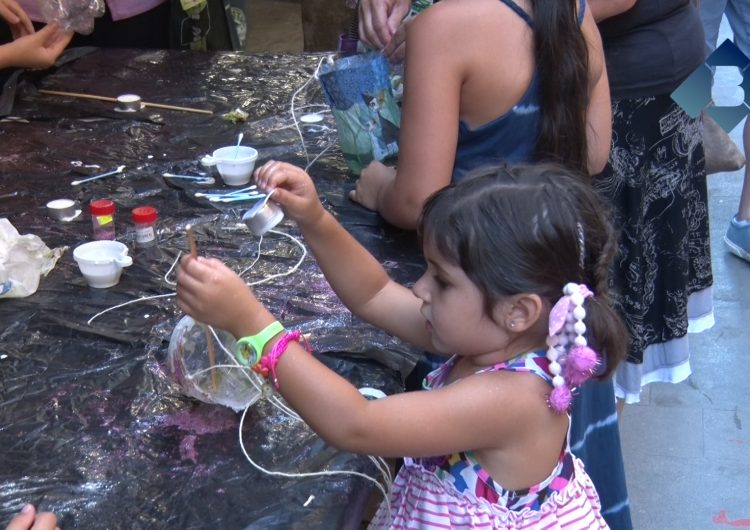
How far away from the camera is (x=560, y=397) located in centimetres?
127

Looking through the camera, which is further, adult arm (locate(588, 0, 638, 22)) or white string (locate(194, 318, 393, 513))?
adult arm (locate(588, 0, 638, 22))

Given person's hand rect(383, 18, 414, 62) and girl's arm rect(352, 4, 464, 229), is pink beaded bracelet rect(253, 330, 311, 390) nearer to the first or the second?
girl's arm rect(352, 4, 464, 229)

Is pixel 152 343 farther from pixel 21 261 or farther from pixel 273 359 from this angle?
pixel 273 359

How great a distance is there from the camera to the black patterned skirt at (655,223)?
2.30 m

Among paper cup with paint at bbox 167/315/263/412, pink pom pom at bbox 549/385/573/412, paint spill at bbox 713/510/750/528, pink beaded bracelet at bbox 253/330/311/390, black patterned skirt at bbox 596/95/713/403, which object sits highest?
pink beaded bracelet at bbox 253/330/311/390

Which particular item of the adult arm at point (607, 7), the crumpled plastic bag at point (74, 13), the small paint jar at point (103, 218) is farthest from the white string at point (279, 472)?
the crumpled plastic bag at point (74, 13)

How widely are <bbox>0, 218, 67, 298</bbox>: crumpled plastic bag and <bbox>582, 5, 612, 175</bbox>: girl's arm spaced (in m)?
1.20

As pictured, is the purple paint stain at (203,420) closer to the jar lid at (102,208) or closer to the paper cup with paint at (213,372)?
the paper cup with paint at (213,372)

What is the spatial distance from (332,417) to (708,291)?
172 centimetres

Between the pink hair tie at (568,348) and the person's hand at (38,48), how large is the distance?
2228 millimetres

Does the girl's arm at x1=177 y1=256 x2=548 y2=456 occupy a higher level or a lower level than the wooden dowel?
higher

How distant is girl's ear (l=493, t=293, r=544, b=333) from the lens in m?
1.25

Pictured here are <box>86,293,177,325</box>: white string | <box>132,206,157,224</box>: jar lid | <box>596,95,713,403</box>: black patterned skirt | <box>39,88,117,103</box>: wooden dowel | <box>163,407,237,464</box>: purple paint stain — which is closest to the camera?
<box>163,407,237,464</box>: purple paint stain

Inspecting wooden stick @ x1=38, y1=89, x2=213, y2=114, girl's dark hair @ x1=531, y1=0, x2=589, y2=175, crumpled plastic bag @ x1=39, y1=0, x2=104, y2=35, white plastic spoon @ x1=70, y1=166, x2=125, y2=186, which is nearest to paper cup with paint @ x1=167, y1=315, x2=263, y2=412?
girl's dark hair @ x1=531, y1=0, x2=589, y2=175
